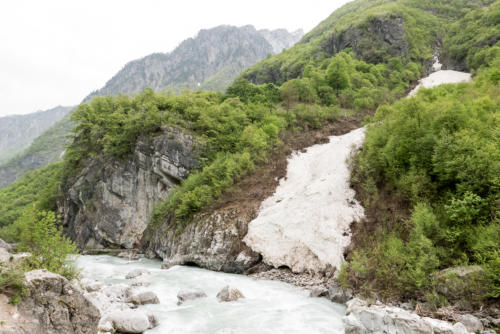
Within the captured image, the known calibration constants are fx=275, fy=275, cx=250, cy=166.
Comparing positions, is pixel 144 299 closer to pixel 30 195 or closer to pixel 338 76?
pixel 338 76

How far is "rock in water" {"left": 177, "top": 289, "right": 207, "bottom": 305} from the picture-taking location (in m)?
14.3

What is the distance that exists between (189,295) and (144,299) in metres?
2.23

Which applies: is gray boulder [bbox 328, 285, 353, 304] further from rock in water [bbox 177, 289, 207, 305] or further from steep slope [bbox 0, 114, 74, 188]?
steep slope [bbox 0, 114, 74, 188]

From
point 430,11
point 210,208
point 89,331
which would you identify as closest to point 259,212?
point 210,208

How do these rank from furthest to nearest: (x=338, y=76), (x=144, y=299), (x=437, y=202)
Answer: (x=338, y=76)
(x=437, y=202)
(x=144, y=299)

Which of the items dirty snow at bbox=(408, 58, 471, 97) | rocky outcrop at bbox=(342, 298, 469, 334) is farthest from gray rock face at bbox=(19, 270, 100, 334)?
dirty snow at bbox=(408, 58, 471, 97)

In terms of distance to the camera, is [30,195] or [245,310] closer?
[245,310]

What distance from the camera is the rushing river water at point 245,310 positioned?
10961 millimetres

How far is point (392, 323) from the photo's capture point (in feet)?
30.2

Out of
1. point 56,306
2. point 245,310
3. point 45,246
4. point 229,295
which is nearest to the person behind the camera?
point 56,306

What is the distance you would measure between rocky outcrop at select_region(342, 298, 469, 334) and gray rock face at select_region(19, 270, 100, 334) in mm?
8889

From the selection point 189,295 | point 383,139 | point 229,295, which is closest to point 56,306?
point 189,295

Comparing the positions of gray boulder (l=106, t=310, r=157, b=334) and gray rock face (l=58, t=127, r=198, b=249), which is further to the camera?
gray rock face (l=58, t=127, r=198, b=249)

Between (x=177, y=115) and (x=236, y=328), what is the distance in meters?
29.3
